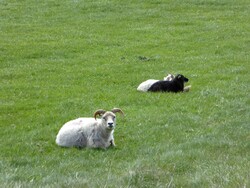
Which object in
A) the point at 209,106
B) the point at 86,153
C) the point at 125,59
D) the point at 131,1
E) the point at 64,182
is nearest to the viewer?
the point at 64,182

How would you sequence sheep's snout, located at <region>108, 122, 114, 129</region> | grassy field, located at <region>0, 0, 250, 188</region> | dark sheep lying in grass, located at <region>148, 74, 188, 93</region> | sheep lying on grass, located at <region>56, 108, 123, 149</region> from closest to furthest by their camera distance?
grassy field, located at <region>0, 0, 250, 188</region>, sheep's snout, located at <region>108, 122, 114, 129</region>, sheep lying on grass, located at <region>56, 108, 123, 149</region>, dark sheep lying in grass, located at <region>148, 74, 188, 93</region>

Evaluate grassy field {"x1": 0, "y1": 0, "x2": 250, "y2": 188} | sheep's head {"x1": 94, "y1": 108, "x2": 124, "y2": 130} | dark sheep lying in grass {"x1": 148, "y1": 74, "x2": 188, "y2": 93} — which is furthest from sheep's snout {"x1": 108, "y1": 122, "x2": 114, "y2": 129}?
dark sheep lying in grass {"x1": 148, "y1": 74, "x2": 188, "y2": 93}

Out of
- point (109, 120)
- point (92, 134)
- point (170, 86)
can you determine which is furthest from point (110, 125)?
point (170, 86)

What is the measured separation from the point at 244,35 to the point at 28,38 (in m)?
11.8

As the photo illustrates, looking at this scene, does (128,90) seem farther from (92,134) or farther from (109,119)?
(109,119)

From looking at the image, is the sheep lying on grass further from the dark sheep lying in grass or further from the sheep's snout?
the dark sheep lying in grass

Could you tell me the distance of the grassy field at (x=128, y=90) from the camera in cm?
980

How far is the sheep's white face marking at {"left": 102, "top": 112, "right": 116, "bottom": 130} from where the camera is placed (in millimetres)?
13523

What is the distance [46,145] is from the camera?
14.1m

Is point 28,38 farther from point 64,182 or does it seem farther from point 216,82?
point 64,182

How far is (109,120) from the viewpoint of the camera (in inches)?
537

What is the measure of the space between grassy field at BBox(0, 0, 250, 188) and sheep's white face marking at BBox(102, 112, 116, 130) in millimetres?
587

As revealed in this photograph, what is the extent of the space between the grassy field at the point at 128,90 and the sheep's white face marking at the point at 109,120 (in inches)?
23.1

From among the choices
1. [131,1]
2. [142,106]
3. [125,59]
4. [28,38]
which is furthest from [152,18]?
[142,106]
